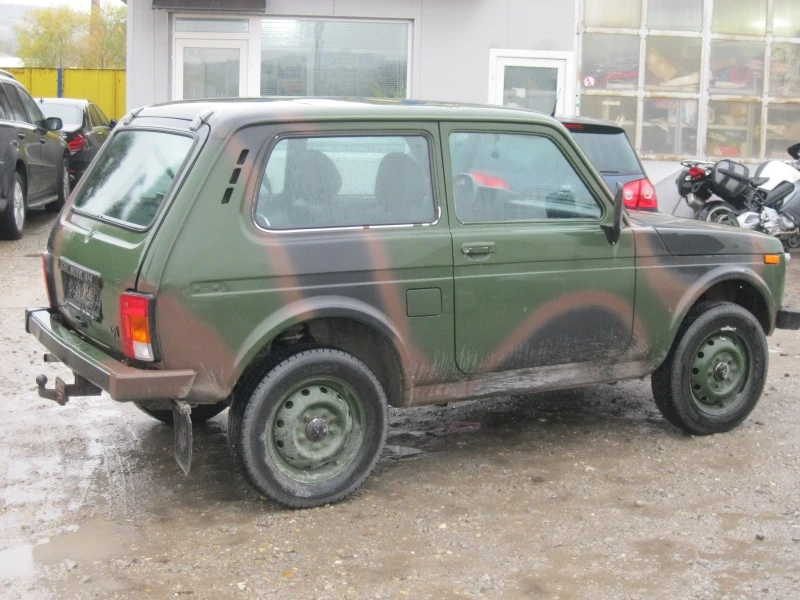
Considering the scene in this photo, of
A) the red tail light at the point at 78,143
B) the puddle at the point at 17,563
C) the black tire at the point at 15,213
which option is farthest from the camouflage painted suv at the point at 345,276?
the red tail light at the point at 78,143

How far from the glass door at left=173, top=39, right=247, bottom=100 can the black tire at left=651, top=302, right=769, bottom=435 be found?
9.09 meters

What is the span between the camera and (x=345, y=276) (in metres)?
4.92

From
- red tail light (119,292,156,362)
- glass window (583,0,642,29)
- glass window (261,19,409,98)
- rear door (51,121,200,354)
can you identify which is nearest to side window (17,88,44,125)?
glass window (261,19,409,98)

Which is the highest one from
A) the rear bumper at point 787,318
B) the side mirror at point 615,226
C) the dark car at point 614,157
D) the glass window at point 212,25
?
the glass window at point 212,25

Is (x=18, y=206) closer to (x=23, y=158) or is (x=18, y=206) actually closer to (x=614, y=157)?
(x=23, y=158)

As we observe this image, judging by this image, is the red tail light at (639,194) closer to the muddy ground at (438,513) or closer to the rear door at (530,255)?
the muddy ground at (438,513)

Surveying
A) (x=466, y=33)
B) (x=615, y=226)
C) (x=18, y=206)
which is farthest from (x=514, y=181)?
(x=466, y=33)

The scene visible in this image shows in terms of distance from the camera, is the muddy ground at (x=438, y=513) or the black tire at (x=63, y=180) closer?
the muddy ground at (x=438, y=513)

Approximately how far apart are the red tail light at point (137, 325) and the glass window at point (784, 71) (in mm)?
12055

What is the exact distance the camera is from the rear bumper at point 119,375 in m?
4.53

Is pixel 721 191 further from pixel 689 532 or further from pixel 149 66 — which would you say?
pixel 689 532

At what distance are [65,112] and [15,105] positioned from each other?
401 cm

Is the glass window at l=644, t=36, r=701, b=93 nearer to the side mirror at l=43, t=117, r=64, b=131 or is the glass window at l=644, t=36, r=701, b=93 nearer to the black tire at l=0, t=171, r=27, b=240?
the side mirror at l=43, t=117, r=64, b=131

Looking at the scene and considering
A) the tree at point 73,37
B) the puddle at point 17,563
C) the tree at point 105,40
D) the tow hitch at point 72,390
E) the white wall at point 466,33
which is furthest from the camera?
the tree at point 73,37
